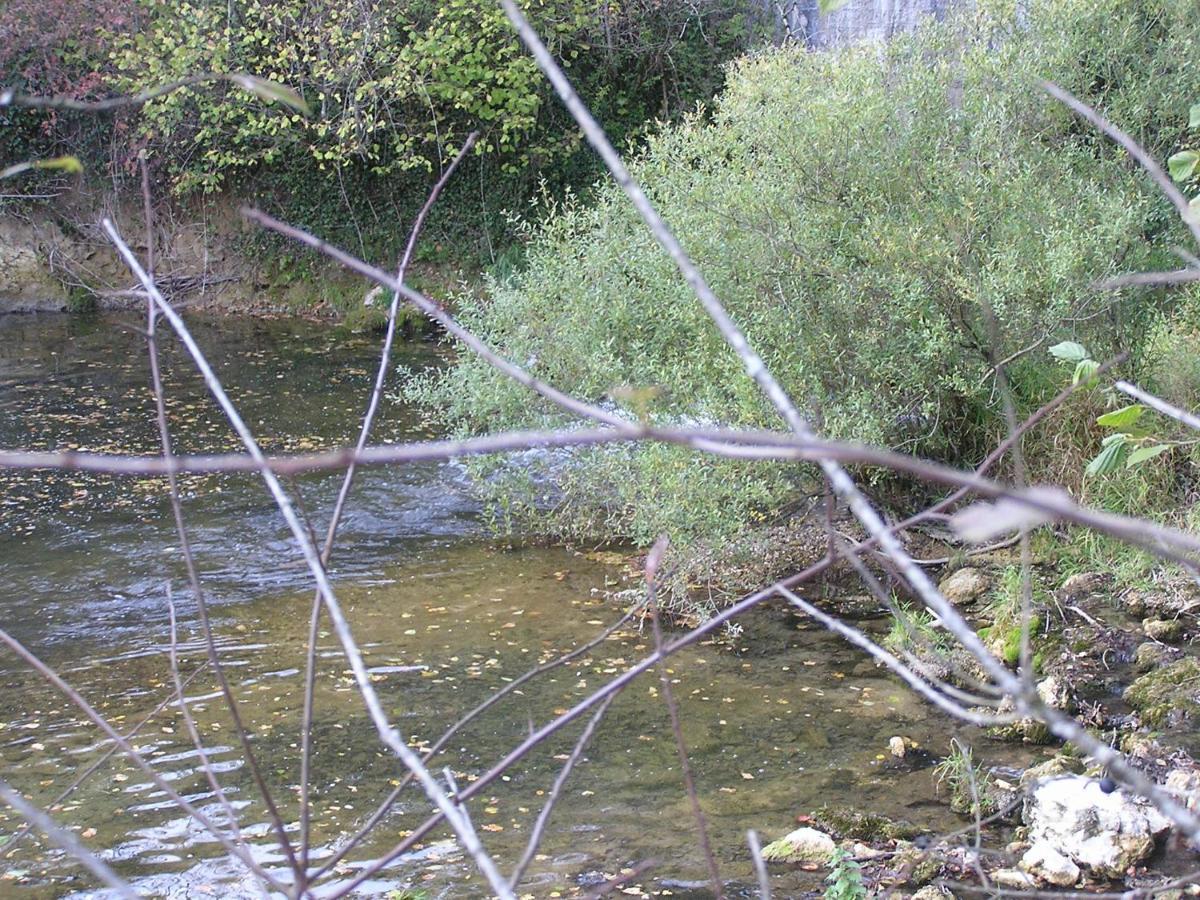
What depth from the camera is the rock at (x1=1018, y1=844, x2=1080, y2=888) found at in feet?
14.8

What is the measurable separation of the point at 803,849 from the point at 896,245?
3.98 metres

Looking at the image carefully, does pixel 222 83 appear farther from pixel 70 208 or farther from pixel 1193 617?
pixel 1193 617

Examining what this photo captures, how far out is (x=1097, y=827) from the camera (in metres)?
4.62

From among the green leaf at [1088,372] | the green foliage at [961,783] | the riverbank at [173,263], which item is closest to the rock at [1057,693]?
the green foliage at [961,783]

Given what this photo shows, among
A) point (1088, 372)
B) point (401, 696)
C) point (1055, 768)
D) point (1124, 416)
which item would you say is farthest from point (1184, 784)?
point (401, 696)

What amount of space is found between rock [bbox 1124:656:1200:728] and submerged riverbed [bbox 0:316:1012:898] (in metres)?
0.95

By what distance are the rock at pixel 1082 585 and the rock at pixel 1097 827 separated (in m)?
2.53

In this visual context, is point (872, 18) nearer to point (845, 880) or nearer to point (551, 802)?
point (845, 880)

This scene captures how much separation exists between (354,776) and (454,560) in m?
3.00

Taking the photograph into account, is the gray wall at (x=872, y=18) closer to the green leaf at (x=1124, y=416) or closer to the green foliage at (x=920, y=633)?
the green foliage at (x=920, y=633)

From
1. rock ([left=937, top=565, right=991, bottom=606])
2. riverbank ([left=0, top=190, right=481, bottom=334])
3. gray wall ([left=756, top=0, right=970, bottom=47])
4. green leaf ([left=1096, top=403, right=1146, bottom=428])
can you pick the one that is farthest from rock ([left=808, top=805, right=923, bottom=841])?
riverbank ([left=0, top=190, right=481, bottom=334])

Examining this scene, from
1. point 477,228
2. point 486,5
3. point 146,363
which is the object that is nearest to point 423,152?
point 477,228

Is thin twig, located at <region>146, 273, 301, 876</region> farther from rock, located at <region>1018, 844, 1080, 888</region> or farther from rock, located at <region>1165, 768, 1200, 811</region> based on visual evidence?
rock, located at <region>1165, 768, 1200, 811</region>

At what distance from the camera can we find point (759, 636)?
22.9 ft
